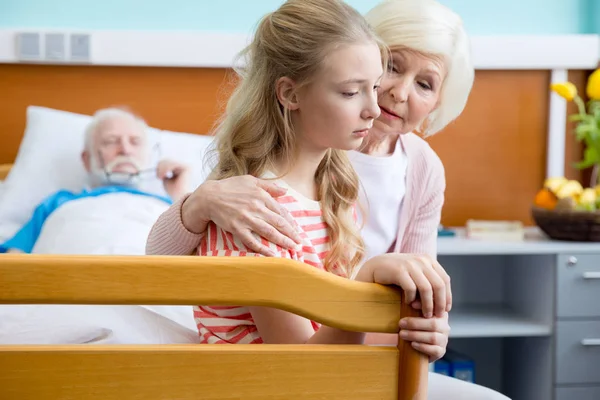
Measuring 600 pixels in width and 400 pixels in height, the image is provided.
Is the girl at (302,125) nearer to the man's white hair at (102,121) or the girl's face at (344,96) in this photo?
the girl's face at (344,96)

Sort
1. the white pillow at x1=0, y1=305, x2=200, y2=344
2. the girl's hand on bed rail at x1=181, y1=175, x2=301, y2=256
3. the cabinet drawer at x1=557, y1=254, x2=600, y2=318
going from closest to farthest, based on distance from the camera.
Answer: the girl's hand on bed rail at x1=181, y1=175, x2=301, y2=256, the white pillow at x1=0, y1=305, x2=200, y2=344, the cabinet drawer at x1=557, y1=254, x2=600, y2=318

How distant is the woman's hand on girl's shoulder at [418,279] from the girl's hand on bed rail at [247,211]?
0.18 m

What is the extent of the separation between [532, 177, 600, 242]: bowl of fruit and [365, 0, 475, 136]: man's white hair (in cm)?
107

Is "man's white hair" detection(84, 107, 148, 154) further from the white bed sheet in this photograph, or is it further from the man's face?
the white bed sheet

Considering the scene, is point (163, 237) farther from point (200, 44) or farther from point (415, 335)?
point (200, 44)

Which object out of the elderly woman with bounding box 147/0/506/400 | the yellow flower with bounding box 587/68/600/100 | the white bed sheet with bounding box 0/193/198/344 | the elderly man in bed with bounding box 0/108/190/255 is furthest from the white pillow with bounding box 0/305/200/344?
the yellow flower with bounding box 587/68/600/100

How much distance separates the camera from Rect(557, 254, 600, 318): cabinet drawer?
7.88ft

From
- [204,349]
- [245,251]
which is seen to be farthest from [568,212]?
[204,349]

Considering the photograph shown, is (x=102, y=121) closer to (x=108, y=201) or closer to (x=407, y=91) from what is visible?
(x=108, y=201)

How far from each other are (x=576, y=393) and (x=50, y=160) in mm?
1786

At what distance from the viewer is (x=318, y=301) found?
853mm

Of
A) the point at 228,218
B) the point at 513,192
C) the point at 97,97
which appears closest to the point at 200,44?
the point at 97,97

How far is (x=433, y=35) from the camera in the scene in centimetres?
139

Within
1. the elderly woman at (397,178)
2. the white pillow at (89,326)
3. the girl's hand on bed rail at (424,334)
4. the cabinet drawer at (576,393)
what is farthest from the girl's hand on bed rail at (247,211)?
the cabinet drawer at (576,393)
